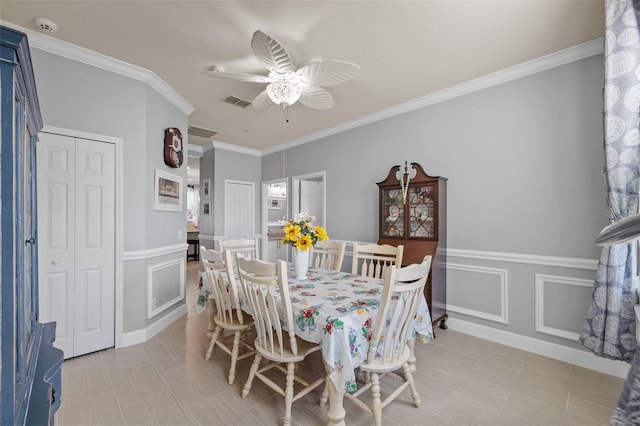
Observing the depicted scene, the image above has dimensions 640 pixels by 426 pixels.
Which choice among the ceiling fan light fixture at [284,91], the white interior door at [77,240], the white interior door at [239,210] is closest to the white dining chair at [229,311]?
the white interior door at [77,240]

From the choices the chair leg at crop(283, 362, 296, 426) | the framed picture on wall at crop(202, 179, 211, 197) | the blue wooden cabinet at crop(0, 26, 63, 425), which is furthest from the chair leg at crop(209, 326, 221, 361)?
the framed picture on wall at crop(202, 179, 211, 197)

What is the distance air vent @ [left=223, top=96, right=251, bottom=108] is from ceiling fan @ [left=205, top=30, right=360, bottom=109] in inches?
42.1

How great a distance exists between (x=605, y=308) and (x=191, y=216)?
35.2 ft

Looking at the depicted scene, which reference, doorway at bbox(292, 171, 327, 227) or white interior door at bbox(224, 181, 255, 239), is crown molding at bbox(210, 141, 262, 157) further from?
doorway at bbox(292, 171, 327, 227)

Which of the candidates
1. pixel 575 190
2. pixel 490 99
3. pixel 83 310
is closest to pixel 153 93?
pixel 83 310

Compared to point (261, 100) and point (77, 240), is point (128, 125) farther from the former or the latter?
point (261, 100)

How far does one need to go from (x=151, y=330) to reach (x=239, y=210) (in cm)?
307

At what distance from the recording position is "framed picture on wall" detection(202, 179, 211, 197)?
564 centimetres

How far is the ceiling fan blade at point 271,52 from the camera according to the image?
1841 mm

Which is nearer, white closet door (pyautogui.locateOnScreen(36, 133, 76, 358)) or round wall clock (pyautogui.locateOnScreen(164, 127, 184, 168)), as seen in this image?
white closet door (pyautogui.locateOnScreen(36, 133, 76, 358))

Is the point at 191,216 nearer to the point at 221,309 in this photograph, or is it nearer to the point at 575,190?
the point at 221,309

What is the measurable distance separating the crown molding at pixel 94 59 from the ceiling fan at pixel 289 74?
3.69 ft

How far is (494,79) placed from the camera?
2945 mm

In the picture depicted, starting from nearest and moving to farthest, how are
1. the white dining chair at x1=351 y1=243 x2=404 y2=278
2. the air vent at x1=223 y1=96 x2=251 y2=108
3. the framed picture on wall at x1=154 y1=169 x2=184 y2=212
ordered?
1. the white dining chair at x1=351 y1=243 x2=404 y2=278
2. the framed picture on wall at x1=154 y1=169 x2=184 y2=212
3. the air vent at x1=223 y1=96 x2=251 y2=108
